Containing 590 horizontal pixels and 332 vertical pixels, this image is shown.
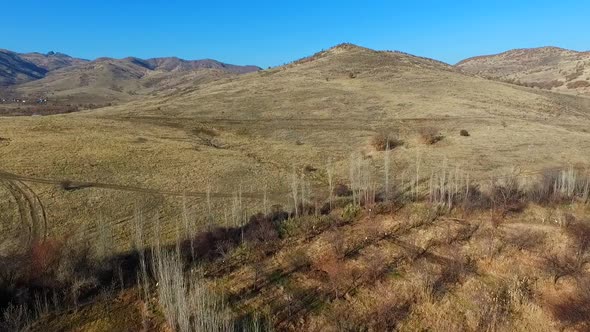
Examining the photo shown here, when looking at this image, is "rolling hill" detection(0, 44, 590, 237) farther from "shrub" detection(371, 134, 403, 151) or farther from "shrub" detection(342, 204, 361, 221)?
"shrub" detection(342, 204, 361, 221)

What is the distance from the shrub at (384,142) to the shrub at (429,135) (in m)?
2.93

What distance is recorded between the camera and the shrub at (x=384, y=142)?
56.3 metres

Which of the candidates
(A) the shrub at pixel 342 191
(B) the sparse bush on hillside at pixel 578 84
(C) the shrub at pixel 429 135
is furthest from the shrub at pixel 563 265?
(B) the sparse bush on hillside at pixel 578 84

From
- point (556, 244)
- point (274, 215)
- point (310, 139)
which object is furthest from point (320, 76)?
point (556, 244)

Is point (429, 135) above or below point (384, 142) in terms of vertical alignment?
above

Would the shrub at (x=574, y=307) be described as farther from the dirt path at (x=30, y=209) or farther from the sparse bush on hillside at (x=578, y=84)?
the sparse bush on hillside at (x=578, y=84)

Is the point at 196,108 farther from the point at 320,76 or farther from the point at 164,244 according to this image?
the point at 164,244

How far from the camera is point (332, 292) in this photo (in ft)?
81.1

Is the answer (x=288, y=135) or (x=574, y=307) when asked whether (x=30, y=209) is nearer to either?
(x=288, y=135)

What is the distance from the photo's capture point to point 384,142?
56.6 m

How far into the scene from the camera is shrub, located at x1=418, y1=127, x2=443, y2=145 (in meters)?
57.3

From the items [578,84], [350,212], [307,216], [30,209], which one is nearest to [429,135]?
[350,212]

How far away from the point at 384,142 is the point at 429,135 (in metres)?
6.14

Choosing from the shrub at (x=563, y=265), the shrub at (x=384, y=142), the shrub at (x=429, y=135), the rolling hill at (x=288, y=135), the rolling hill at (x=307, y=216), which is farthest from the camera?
the shrub at (x=429, y=135)
